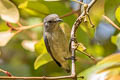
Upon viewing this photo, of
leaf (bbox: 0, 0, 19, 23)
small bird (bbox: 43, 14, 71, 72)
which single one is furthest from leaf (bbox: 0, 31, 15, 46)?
small bird (bbox: 43, 14, 71, 72)

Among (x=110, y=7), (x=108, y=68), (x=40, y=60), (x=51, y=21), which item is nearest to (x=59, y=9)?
(x=51, y=21)

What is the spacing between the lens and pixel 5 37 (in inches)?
64.3

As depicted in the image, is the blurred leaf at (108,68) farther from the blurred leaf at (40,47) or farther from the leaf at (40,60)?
the blurred leaf at (40,47)

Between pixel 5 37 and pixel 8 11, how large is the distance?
14 centimetres

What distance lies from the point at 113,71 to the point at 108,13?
0.81 metres

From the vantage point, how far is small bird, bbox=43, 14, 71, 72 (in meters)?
1.78

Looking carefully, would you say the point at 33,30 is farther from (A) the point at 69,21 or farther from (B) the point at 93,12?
(B) the point at 93,12

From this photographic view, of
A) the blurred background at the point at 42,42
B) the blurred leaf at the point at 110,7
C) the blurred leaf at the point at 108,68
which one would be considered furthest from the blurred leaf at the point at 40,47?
the blurred leaf at the point at 108,68

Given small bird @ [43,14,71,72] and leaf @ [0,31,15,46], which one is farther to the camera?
small bird @ [43,14,71,72]

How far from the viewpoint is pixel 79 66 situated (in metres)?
1.81

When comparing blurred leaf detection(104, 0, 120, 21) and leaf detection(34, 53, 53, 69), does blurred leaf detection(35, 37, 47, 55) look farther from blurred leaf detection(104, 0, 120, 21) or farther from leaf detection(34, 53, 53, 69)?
blurred leaf detection(104, 0, 120, 21)

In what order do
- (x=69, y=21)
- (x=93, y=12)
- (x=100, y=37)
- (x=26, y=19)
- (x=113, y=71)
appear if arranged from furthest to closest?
(x=26, y=19), (x=100, y=37), (x=69, y=21), (x=93, y=12), (x=113, y=71)

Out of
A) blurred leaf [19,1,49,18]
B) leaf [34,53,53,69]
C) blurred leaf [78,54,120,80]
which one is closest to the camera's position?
blurred leaf [78,54,120,80]

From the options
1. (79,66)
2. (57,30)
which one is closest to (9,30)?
(57,30)
